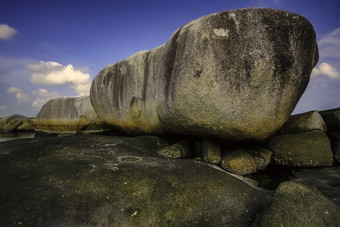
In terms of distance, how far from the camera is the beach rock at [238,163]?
4.34 metres

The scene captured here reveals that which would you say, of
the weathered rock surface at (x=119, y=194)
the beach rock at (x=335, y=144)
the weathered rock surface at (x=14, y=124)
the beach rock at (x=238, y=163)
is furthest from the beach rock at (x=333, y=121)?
the weathered rock surface at (x=14, y=124)

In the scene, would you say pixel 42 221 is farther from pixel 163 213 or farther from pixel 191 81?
pixel 191 81

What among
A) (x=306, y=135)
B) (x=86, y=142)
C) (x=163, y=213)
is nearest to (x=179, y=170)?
(x=163, y=213)

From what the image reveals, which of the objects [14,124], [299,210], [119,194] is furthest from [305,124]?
[14,124]

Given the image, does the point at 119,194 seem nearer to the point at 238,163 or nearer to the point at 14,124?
the point at 238,163

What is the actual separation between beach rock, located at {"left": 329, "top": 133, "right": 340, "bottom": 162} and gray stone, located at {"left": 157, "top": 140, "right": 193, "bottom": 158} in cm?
375

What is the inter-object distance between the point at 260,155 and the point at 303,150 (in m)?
1.13

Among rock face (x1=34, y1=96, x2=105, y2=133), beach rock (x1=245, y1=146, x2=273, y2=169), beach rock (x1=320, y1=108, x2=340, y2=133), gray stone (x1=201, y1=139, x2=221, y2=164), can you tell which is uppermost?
rock face (x1=34, y1=96, x2=105, y2=133)

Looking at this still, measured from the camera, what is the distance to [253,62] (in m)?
3.85

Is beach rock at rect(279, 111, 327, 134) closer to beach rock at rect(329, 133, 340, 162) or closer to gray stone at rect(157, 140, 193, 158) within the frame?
beach rock at rect(329, 133, 340, 162)

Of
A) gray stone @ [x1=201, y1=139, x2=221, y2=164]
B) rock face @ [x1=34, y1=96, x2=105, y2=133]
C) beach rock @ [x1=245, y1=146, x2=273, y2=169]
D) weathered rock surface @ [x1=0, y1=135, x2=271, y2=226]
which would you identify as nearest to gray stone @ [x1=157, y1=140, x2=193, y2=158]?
gray stone @ [x1=201, y1=139, x2=221, y2=164]

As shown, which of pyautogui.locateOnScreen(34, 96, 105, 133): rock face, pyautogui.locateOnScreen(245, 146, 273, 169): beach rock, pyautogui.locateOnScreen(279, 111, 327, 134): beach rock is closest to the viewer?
pyautogui.locateOnScreen(245, 146, 273, 169): beach rock

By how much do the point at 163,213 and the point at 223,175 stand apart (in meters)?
1.47

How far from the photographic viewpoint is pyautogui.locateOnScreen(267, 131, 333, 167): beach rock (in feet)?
16.5
